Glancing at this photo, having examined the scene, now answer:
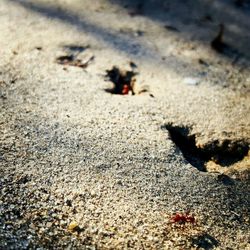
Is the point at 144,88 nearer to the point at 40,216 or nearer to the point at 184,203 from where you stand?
the point at 184,203

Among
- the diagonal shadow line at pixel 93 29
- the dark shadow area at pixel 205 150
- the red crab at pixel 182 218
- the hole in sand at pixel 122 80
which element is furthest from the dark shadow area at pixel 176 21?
the red crab at pixel 182 218

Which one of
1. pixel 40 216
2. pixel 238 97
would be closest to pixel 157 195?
pixel 40 216

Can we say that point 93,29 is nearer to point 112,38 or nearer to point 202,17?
point 112,38

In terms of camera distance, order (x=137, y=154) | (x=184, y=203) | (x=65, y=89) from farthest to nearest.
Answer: (x=65, y=89), (x=137, y=154), (x=184, y=203)

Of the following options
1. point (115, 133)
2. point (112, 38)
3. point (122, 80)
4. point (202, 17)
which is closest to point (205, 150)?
point (115, 133)

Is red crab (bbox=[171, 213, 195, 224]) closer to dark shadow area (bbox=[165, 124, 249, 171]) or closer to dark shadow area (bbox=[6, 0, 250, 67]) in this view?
dark shadow area (bbox=[165, 124, 249, 171])

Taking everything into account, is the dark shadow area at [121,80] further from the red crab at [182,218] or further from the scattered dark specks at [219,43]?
the red crab at [182,218]
